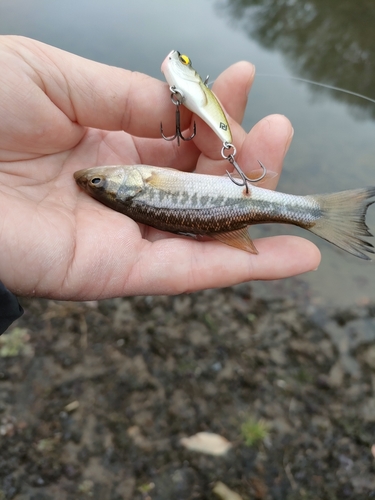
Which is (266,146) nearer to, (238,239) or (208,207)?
(208,207)

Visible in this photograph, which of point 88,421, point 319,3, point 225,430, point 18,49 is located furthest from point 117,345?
point 319,3

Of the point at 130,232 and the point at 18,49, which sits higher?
the point at 18,49

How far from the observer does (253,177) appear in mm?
3252

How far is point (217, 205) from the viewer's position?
3.14 meters

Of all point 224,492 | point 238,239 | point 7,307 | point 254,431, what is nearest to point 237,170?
point 238,239

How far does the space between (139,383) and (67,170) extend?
2.21m

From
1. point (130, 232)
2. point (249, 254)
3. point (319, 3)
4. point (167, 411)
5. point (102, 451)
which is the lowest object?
point (102, 451)

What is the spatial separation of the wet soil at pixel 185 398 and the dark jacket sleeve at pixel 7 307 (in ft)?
4.35

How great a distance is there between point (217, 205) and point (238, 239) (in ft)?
1.12

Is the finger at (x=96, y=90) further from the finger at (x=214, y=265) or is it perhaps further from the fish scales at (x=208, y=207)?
the finger at (x=214, y=265)

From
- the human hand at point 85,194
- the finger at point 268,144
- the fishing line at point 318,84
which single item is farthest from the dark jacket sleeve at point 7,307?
the fishing line at point 318,84

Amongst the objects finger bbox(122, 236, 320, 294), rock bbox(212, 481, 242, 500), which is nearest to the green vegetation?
rock bbox(212, 481, 242, 500)

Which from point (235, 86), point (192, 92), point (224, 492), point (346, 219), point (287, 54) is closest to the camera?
point (192, 92)

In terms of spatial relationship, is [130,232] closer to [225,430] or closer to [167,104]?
[167,104]
